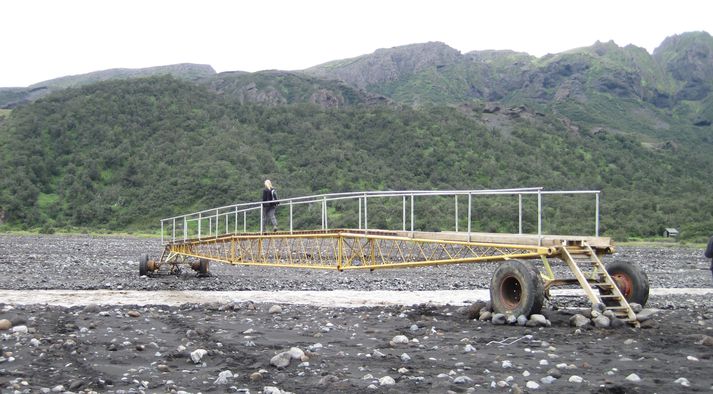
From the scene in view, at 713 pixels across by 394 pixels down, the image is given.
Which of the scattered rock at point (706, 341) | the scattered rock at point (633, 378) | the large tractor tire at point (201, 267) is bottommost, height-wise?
the large tractor tire at point (201, 267)

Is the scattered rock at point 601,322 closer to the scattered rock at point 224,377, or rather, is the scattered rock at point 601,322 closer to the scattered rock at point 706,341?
the scattered rock at point 706,341

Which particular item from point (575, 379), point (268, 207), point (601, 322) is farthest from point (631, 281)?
point (268, 207)

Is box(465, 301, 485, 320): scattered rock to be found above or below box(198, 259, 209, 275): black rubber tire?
above

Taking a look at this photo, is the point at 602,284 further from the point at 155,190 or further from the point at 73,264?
the point at 155,190

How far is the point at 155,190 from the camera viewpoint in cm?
7806

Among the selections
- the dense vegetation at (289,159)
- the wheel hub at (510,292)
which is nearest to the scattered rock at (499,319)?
the wheel hub at (510,292)

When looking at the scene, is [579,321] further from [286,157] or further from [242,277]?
[286,157]

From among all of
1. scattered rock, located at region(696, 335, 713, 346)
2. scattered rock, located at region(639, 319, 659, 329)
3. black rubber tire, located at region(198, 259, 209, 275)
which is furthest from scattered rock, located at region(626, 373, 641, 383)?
black rubber tire, located at region(198, 259, 209, 275)

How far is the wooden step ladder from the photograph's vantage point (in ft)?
40.4

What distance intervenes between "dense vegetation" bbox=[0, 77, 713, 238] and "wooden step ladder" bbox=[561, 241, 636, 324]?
43135 millimetres

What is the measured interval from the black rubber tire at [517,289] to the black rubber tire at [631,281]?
2830mm

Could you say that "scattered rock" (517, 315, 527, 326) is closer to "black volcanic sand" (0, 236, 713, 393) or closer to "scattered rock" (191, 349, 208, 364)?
"black volcanic sand" (0, 236, 713, 393)

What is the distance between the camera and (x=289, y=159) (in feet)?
294

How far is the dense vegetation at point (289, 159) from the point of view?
241 feet
